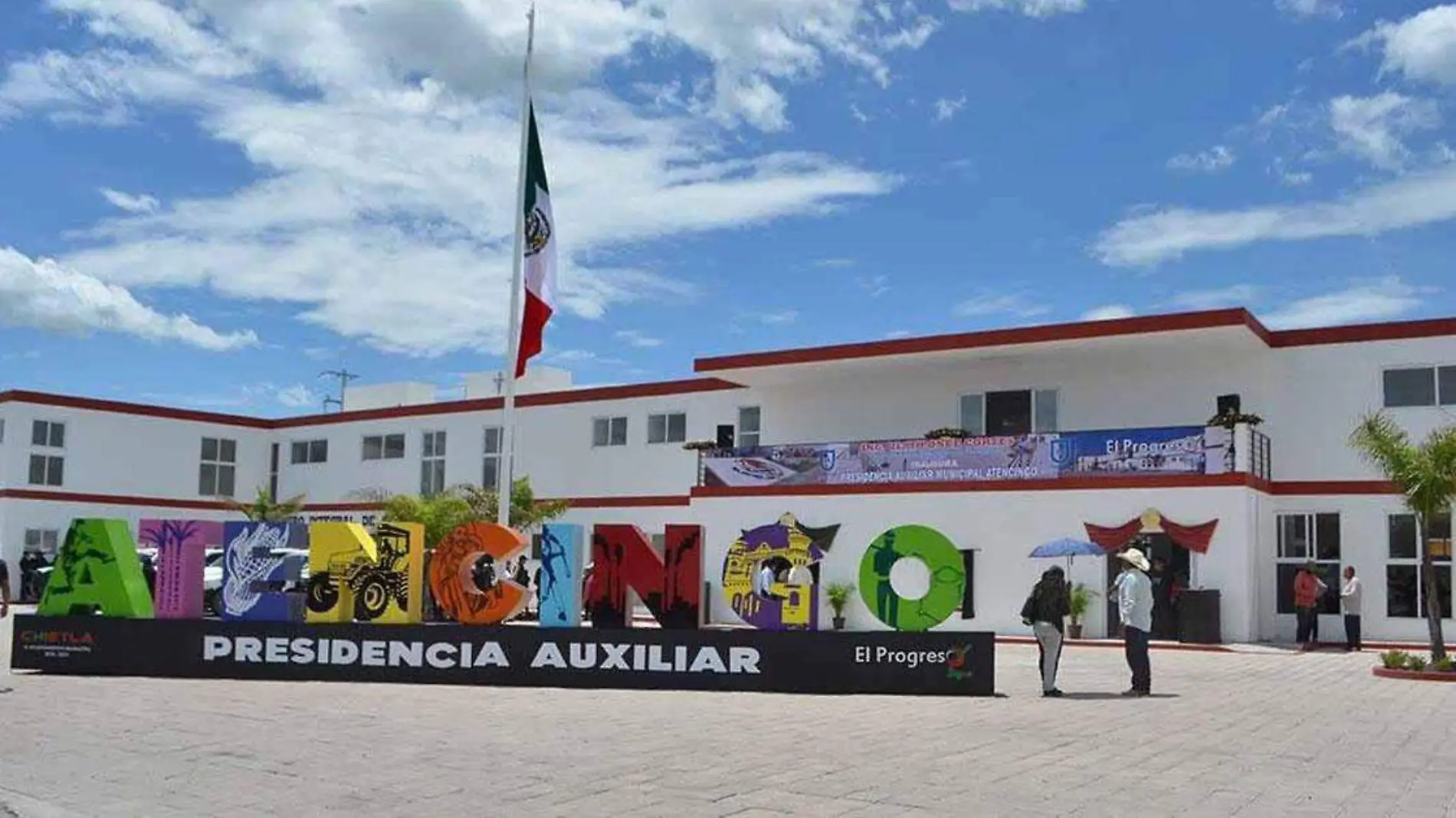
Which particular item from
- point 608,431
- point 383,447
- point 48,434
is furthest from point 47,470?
point 608,431

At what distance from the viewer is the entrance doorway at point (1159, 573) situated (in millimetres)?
26344

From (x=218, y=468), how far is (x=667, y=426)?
17.5m

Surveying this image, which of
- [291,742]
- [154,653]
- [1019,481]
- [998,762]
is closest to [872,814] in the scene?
[998,762]

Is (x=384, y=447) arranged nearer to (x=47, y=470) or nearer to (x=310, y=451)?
(x=310, y=451)

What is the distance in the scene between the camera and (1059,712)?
45.8ft

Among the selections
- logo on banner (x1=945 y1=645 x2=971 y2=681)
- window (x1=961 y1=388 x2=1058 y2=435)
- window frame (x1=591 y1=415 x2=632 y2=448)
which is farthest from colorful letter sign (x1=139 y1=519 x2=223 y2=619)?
window frame (x1=591 y1=415 x2=632 y2=448)

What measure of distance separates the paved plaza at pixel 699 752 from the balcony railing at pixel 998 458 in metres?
10.3

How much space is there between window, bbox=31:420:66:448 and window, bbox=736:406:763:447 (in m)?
20.8

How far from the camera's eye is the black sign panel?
15.6 meters

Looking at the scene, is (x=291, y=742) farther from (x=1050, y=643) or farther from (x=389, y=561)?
(x=1050, y=643)

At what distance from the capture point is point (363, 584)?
16891mm

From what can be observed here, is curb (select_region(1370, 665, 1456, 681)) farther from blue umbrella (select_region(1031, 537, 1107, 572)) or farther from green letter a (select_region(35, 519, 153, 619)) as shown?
green letter a (select_region(35, 519, 153, 619))

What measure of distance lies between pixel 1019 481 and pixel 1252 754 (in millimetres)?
17401

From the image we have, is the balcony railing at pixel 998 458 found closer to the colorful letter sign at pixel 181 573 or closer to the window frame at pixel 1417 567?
the window frame at pixel 1417 567
